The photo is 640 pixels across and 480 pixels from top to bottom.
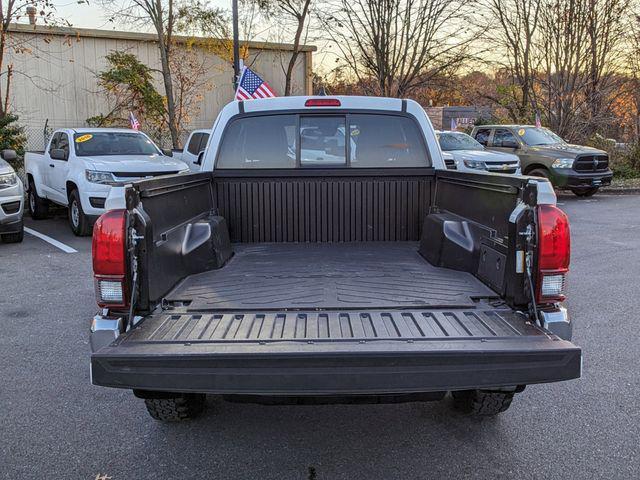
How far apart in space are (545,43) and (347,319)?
22.3 m

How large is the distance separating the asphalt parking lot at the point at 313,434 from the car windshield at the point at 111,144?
6865mm

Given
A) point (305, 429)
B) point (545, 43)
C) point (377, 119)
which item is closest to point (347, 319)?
point (305, 429)

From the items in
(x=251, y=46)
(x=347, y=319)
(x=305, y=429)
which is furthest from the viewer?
(x=251, y=46)

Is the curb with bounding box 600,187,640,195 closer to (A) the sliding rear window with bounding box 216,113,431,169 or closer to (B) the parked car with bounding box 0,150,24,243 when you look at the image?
(A) the sliding rear window with bounding box 216,113,431,169

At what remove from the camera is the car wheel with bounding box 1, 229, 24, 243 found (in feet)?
33.2

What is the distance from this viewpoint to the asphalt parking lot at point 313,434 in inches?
125

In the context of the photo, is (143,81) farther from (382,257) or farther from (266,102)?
(382,257)

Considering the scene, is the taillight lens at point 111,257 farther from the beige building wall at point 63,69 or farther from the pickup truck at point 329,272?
the beige building wall at point 63,69

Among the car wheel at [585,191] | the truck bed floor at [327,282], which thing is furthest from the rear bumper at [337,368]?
the car wheel at [585,191]

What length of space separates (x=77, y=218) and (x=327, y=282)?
850cm

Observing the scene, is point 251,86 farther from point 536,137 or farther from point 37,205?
point 536,137

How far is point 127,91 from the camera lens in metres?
20.3

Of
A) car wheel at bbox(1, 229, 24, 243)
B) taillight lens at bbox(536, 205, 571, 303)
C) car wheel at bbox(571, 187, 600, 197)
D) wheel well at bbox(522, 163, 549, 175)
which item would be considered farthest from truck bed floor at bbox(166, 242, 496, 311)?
car wheel at bbox(571, 187, 600, 197)

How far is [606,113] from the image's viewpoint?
72.4 feet
